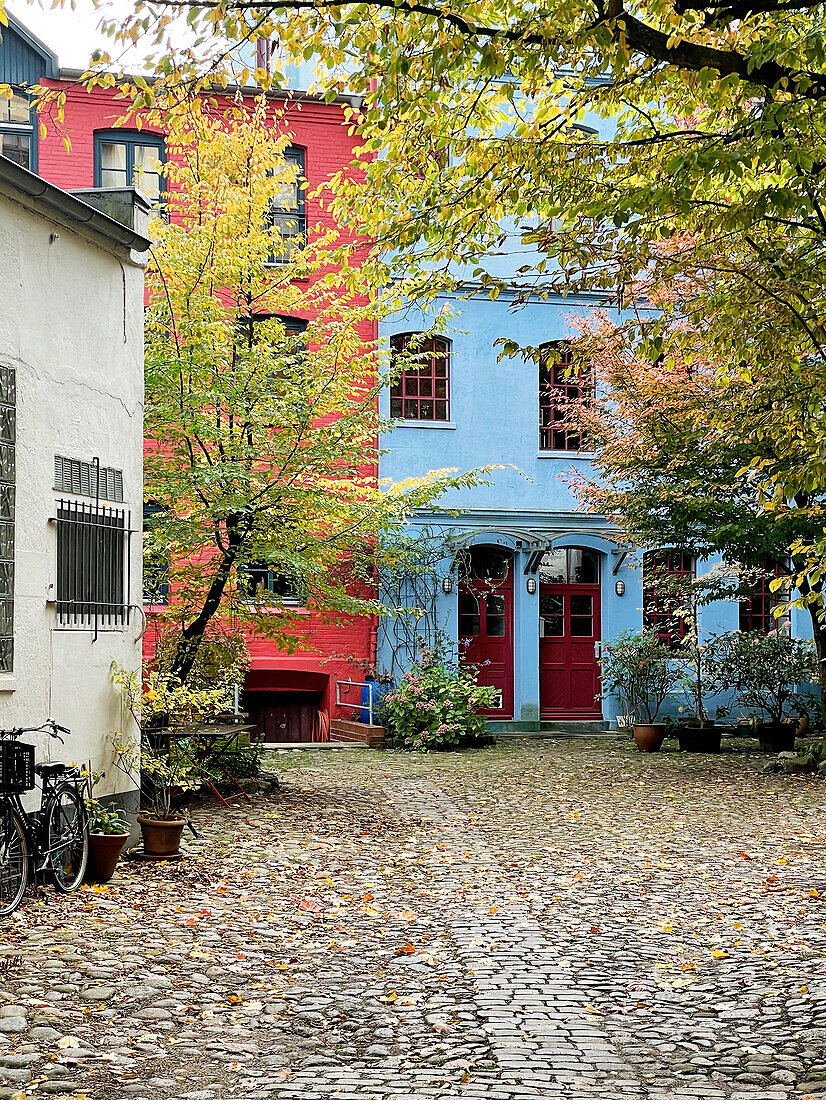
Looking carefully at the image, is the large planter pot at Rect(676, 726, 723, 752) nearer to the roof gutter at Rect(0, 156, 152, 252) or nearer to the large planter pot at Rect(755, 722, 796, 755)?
the large planter pot at Rect(755, 722, 796, 755)

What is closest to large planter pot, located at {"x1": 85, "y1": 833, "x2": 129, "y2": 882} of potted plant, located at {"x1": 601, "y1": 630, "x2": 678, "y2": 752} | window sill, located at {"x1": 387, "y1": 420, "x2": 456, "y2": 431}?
potted plant, located at {"x1": 601, "y1": 630, "x2": 678, "y2": 752}

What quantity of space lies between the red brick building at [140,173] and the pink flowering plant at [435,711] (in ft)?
4.26

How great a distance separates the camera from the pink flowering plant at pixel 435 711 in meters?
19.2

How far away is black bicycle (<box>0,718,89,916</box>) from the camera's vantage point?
762cm

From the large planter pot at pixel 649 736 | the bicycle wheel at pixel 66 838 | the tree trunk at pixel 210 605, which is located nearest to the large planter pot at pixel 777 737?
the large planter pot at pixel 649 736

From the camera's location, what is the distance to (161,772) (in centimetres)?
988

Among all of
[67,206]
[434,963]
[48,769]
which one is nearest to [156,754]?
[48,769]

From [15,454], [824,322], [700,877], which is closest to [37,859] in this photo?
[15,454]

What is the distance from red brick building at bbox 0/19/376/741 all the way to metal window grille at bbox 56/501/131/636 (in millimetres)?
10500

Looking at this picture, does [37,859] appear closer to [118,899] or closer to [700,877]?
[118,899]

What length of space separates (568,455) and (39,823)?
16.0 meters

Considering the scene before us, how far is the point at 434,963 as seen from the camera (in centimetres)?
702

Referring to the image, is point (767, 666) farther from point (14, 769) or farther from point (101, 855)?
point (14, 769)

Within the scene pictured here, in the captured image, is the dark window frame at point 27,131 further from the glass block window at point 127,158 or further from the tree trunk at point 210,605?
the tree trunk at point 210,605
